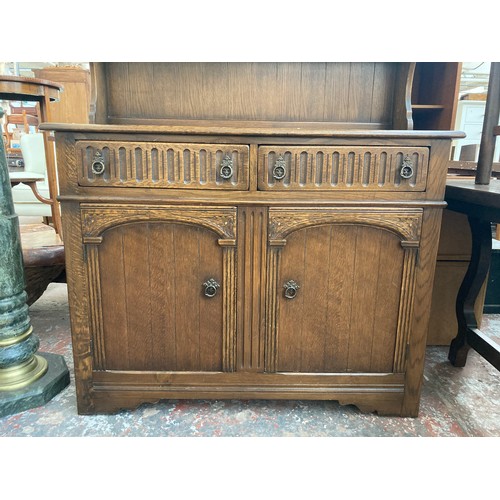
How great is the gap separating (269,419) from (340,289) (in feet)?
1.70

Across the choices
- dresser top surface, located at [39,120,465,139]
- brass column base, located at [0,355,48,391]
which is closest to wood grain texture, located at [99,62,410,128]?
dresser top surface, located at [39,120,465,139]

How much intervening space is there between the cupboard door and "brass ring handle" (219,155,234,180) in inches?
4.3

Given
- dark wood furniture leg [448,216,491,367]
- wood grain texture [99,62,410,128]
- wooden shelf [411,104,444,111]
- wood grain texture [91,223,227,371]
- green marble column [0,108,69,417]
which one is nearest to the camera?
wood grain texture [91,223,227,371]

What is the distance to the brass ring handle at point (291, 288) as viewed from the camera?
1.25 m

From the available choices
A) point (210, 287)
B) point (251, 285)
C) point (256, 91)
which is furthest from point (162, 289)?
point (256, 91)

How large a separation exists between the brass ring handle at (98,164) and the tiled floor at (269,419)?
0.83 m

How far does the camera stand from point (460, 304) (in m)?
1.66

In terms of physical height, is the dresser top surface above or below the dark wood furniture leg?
above

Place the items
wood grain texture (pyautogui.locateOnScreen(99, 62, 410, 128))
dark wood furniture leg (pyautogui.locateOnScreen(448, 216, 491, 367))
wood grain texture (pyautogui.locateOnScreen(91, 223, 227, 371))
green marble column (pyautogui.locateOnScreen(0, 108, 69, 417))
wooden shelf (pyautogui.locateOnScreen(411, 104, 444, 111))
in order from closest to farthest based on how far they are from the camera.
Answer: wood grain texture (pyautogui.locateOnScreen(91, 223, 227, 371)), green marble column (pyautogui.locateOnScreen(0, 108, 69, 417)), wood grain texture (pyautogui.locateOnScreen(99, 62, 410, 128)), dark wood furniture leg (pyautogui.locateOnScreen(448, 216, 491, 367)), wooden shelf (pyautogui.locateOnScreen(411, 104, 444, 111))

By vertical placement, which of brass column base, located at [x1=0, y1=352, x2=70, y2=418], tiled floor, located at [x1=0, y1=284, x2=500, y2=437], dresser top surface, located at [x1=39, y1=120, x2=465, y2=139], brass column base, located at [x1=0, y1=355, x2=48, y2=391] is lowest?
tiled floor, located at [x1=0, y1=284, x2=500, y2=437]

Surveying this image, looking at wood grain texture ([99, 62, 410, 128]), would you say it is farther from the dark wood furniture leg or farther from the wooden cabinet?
the dark wood furniture leg

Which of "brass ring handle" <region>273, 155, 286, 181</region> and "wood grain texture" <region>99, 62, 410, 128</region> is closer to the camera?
"brass ring handle" <region>273, 155, 286, 181</region>

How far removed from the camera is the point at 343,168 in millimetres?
1160

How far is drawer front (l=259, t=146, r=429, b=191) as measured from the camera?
1150 millimetres
